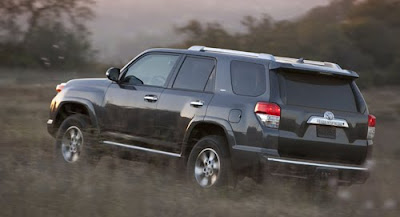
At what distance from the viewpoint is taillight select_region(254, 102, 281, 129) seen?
28.2ft

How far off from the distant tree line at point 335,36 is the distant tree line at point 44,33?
4923mm

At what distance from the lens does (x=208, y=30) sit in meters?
29.8

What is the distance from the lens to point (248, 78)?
9016mm

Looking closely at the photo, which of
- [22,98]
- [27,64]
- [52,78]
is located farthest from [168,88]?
[27,64]

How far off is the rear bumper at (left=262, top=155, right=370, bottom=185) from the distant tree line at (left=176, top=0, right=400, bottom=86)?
2060 cm

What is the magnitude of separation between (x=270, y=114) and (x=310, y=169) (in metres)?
0.68

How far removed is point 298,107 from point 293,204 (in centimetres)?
103

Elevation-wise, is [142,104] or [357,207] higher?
[142,104]

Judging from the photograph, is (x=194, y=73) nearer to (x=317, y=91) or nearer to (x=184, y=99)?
(x=184, y=99)

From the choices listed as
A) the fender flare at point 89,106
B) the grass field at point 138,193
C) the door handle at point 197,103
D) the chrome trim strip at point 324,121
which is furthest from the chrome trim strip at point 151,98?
the chrome trim strip at point 324,121

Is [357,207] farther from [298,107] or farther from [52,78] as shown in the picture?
[52,78]

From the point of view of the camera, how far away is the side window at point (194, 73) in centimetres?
942

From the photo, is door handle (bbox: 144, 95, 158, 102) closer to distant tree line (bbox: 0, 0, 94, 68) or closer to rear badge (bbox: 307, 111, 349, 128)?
rear badge (bbox: 307, 111, 349, 128)

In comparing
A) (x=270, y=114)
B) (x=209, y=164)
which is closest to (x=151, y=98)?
(x=209, y=164)
